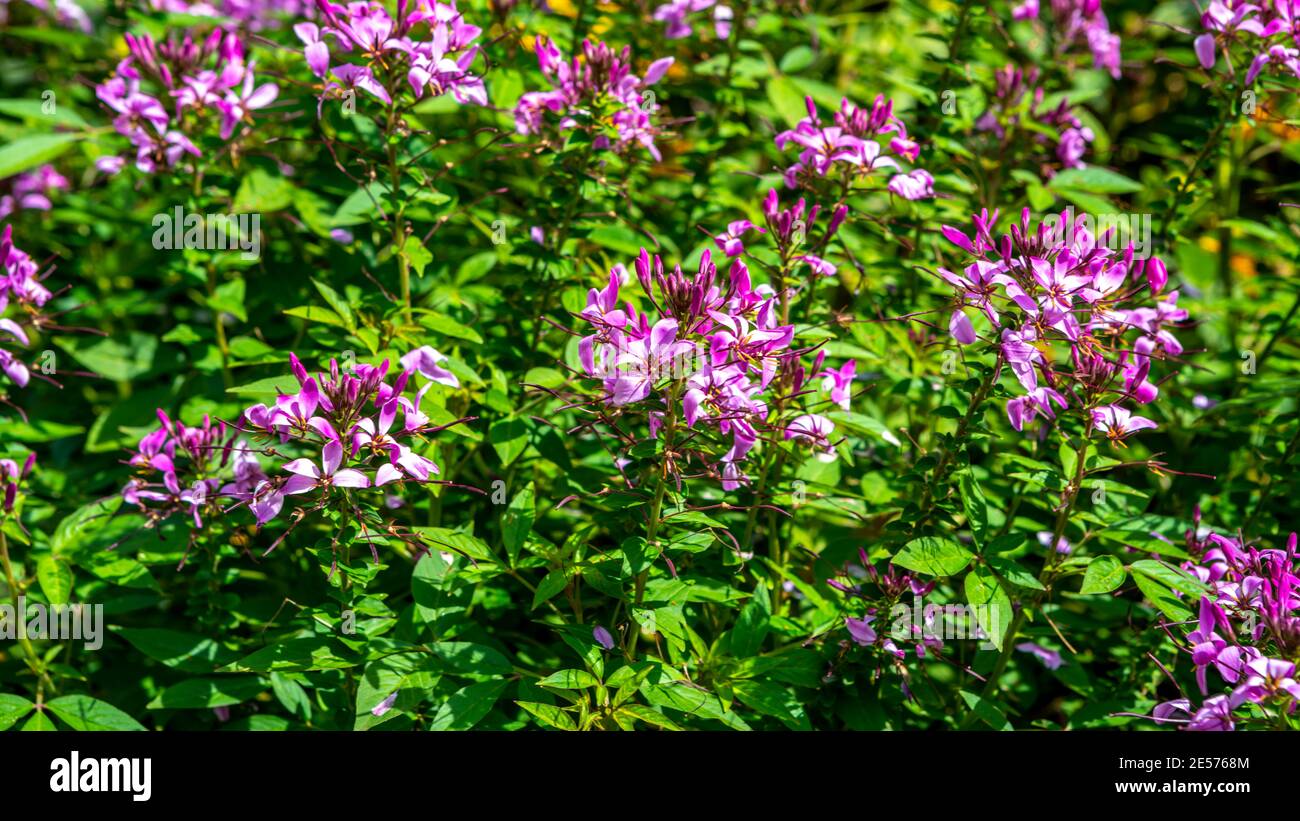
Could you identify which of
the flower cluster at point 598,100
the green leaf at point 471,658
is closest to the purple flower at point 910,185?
the flower cluster at point 598,100

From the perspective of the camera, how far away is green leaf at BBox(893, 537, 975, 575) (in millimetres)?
2182

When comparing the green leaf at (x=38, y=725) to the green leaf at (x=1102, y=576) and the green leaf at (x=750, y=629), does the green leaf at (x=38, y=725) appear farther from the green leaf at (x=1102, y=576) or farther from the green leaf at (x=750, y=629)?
the green leaf at (x=1102, y=576)

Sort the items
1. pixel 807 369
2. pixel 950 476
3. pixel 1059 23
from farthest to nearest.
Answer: pixel 1059 23
pixel 807 369
pixel 950 476

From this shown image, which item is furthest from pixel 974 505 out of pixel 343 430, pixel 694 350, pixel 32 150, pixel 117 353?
pixel 32 150

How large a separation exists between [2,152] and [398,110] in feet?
5.04

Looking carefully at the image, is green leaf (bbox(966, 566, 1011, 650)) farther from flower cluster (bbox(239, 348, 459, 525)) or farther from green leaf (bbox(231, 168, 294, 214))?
green leaf (bbox(231, 168, 294, 214))

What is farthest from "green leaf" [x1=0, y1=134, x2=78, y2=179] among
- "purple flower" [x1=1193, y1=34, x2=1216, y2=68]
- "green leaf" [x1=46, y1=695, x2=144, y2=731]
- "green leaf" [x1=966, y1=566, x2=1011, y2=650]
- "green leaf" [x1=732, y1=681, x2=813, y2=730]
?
"purple flower" [x1=1193, y1=34, x2=1216, y2=68]

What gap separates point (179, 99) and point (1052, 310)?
2.15 m

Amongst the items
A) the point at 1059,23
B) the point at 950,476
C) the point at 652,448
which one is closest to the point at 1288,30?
the point at 1059,23

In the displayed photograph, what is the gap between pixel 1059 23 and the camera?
3424mm

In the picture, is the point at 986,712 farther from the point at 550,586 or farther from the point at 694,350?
the point at 694,350

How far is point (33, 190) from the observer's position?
12.5ft

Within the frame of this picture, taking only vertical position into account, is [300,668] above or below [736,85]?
below
